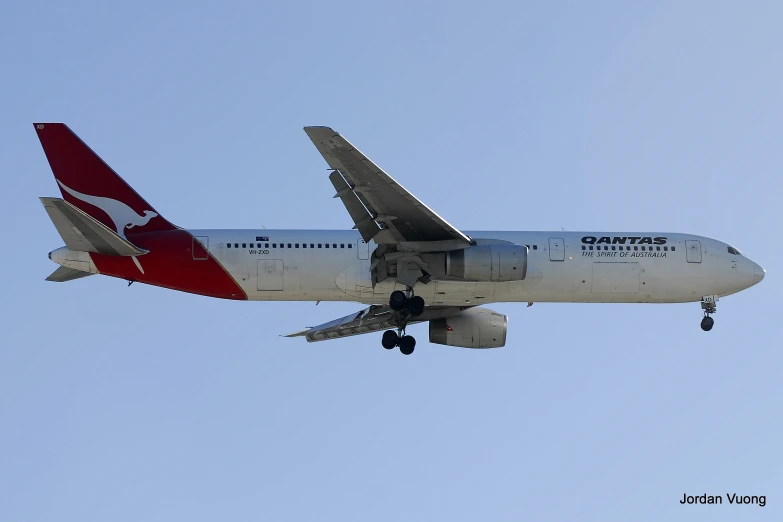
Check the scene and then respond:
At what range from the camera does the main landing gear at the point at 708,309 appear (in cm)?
3659

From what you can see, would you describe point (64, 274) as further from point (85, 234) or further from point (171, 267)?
point (171, 267)

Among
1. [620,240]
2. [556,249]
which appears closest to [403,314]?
[556,249]

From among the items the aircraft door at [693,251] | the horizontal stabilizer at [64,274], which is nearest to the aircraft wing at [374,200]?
the aircraft door at [693,251]

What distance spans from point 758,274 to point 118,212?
65.1ft

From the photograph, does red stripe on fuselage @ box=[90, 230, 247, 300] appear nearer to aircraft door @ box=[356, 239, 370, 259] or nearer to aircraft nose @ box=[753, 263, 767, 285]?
aircraft door @ box=[356, 239, 370, 259]

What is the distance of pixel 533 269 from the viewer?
35.2 metres

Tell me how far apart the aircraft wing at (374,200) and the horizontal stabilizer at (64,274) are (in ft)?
27.4

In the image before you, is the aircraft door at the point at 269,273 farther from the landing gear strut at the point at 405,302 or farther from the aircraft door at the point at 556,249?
the aircraft door at the point at 556,249

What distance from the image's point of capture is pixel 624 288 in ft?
117

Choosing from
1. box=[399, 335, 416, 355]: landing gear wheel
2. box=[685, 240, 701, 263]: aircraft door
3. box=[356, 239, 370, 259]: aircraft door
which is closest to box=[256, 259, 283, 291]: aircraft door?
box=[356, 239, 370, 259]: aircraft door

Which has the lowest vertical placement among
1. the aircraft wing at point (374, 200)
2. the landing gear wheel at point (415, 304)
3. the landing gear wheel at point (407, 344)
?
the landing gear wheel at point (407, 344)

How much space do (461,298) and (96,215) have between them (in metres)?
11.1

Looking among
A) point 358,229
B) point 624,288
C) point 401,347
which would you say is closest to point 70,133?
point 358,229

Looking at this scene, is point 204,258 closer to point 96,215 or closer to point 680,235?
point 96,215
